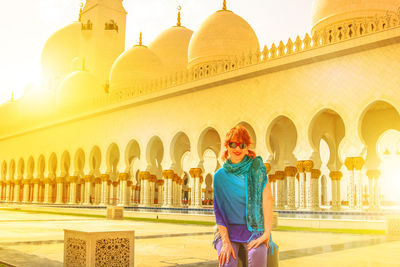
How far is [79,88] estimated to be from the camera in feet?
71.2

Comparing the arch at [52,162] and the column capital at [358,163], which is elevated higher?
the arch at [52,162]

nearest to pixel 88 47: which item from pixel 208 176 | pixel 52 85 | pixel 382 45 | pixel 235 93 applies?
pixel 52 85

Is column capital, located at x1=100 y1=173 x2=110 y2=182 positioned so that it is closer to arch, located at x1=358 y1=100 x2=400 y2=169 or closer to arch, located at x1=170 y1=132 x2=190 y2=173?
arch, located at x1=170 y1=132 x2=190 y2=173

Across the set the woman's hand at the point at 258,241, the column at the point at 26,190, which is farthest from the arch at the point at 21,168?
the woman's hand at the point at 258,241

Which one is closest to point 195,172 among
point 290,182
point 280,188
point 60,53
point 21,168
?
point 280,188

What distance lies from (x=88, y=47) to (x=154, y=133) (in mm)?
10701

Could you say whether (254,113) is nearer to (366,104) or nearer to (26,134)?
(366,104)

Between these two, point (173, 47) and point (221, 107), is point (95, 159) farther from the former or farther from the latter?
point (221, 107)

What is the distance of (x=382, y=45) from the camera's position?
10250mm

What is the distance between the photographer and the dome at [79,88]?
2162cm

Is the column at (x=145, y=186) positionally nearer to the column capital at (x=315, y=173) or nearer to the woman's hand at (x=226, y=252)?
the column capital at (x=315, y=173)

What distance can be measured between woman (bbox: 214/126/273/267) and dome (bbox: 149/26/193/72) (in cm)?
1886

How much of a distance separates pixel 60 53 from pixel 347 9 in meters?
19.8

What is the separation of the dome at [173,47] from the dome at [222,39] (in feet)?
13.4
